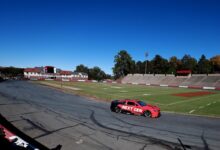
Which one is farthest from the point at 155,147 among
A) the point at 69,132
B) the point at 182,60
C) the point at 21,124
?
the point at 182,60

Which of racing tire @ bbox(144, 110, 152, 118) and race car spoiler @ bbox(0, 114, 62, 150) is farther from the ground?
race car spoiler @ bbox(0, 114, 62, 150)

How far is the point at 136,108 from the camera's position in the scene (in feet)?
67.3

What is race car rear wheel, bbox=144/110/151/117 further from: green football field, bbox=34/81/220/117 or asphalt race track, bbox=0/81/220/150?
green football field, bbox=34/81/220/117

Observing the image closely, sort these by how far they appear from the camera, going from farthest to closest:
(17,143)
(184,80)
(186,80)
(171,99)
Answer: (184,80), (186,80), (171,99), (17,143)

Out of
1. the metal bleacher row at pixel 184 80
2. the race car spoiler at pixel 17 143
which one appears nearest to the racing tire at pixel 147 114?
the race car spoiler at pixel 17 143

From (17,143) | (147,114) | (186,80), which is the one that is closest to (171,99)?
(147,114)

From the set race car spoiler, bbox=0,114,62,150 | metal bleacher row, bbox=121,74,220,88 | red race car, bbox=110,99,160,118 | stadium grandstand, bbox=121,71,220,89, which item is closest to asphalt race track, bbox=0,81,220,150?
Answer: race car spoiler, bbox=0,114,62,150

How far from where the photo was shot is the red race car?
19891 mm

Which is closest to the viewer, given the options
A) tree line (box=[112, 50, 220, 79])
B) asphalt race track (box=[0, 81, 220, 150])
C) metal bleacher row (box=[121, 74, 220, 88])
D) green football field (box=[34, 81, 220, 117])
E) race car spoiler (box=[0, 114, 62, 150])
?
race car spoiler (box=[0, 114, 62, 150])

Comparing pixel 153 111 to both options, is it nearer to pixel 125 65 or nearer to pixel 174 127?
pixel 174 127

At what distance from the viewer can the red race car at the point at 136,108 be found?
19.9 m

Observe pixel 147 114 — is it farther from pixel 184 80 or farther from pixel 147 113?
pixel 184 80

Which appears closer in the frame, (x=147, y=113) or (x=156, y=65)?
(x=147, y=113)

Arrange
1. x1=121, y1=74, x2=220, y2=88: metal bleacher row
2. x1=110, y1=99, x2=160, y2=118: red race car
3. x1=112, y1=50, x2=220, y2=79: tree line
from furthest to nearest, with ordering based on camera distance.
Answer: x1=112, y1=50, x2=220, y2=79: tree line
x1=121, y1=74, x2=220, y2=88: metal bleacher row
x1=110, y1=99, x2=160, y2=118: red race car
